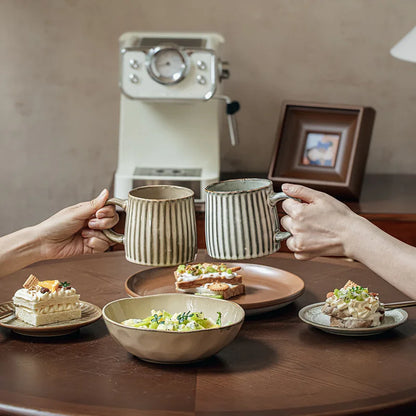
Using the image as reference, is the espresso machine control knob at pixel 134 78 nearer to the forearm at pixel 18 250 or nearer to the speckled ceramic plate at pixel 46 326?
the forearm at pixel 18 250

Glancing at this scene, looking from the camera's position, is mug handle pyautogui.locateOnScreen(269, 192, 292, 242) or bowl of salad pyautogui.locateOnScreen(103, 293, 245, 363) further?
mug handle pyautogui.locateOnScreen(269, 192, 292, 242)

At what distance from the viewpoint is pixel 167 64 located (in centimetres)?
244

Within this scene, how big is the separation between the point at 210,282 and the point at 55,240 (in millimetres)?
414

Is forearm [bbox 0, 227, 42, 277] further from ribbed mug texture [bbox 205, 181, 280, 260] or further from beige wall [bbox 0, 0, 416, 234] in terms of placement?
beige wall [bbox 0, 0, 416, 234]

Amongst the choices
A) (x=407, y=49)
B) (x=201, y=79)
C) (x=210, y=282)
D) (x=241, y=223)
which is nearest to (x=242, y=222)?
(x=241, y=223)

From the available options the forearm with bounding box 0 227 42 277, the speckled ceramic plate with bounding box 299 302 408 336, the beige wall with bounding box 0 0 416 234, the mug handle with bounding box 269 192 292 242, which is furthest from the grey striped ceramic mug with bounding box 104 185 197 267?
the beige wall with bounding box 0 0 416 234

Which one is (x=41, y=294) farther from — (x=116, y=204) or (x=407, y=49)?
(x=407, y=49)

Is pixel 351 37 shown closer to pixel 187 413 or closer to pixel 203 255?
pixel 203 255

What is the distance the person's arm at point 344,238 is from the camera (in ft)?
4.48

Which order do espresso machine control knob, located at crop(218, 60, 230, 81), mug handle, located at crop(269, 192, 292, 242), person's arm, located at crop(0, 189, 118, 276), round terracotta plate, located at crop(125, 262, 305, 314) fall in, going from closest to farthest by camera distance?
mug handle, located at crop(269, 192, 292, 242) < round terracotta plate, located at crop(125, 262, 305, 314) < person's arm, located at crop(0, 189, 118, 276) < espresso machine control knob, located at crop(218, 60, 230, 81)

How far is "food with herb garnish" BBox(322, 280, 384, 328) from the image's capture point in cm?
136

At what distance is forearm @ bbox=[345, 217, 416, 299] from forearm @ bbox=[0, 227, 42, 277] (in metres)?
0.74

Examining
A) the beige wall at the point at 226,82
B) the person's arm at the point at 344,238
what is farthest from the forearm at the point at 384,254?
the beige wall at the point at 226,82

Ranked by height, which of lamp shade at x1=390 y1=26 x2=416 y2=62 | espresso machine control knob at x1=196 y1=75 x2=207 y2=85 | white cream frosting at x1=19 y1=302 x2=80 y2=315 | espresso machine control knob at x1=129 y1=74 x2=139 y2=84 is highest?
lamp shade at x1=390 y1=26 x2=416 y2=62
